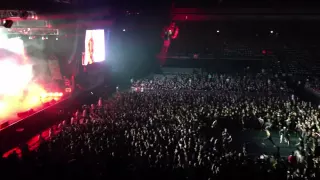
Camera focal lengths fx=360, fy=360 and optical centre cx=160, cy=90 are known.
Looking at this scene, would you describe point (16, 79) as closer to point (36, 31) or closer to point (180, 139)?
point (36, 31)

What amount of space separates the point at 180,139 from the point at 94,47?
12.1 metres

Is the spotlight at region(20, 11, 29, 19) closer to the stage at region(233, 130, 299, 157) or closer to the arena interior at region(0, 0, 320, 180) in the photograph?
the arena interior at region(0, 0, 320, 180)

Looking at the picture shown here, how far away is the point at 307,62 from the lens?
87.9ft

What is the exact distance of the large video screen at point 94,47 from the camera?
20438 millimetres

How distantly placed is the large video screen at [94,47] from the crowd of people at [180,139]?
3359 millimetres

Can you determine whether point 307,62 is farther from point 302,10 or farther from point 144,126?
point 144,126

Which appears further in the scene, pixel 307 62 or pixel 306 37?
pixel 306 37

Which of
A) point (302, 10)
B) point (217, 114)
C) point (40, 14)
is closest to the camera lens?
point (217, 114)

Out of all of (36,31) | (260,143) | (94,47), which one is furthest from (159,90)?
(260,143)

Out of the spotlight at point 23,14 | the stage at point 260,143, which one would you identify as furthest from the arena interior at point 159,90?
the spotlight at point 23,14

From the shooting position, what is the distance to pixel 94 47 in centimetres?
2155

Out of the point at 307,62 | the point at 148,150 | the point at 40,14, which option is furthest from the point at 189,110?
the point at 307,62

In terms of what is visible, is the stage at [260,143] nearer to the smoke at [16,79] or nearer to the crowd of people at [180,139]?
the crowd of people at [180,139]

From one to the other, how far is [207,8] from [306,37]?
8.53 m
